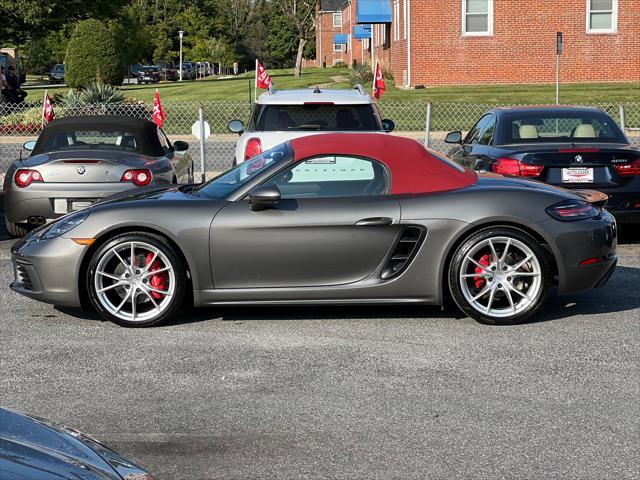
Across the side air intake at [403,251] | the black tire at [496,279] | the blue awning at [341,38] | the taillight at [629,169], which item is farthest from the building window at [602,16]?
the blue awning at [341,38]

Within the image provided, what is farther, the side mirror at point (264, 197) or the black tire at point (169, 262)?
the black tire at point (169, 262)

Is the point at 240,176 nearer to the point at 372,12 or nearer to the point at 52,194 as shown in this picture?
the point at 52,194

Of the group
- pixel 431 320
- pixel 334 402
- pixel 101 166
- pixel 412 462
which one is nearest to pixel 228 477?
pixel 412 462

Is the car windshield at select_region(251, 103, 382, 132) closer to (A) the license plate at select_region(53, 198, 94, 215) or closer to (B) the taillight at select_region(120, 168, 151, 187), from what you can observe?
(B) the taillight at select_region(120, 168, 151, 187)

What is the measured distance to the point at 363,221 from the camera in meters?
7.37

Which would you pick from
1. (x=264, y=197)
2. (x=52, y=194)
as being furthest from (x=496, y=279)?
(x=52, y=194)

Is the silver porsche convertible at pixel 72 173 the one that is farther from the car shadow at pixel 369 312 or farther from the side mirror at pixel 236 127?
the car shadow at pixel 369 312

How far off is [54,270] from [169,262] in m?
0.82

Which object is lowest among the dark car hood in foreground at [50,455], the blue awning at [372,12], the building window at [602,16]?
the dark car hood in foreground at [50,455]

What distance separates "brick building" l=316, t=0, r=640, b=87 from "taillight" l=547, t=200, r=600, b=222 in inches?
1122

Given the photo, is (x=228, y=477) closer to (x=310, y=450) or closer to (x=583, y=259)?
(x=310, y=450)

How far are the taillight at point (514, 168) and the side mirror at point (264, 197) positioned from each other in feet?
11.9

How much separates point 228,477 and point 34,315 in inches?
150

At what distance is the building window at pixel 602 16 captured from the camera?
117 ft
